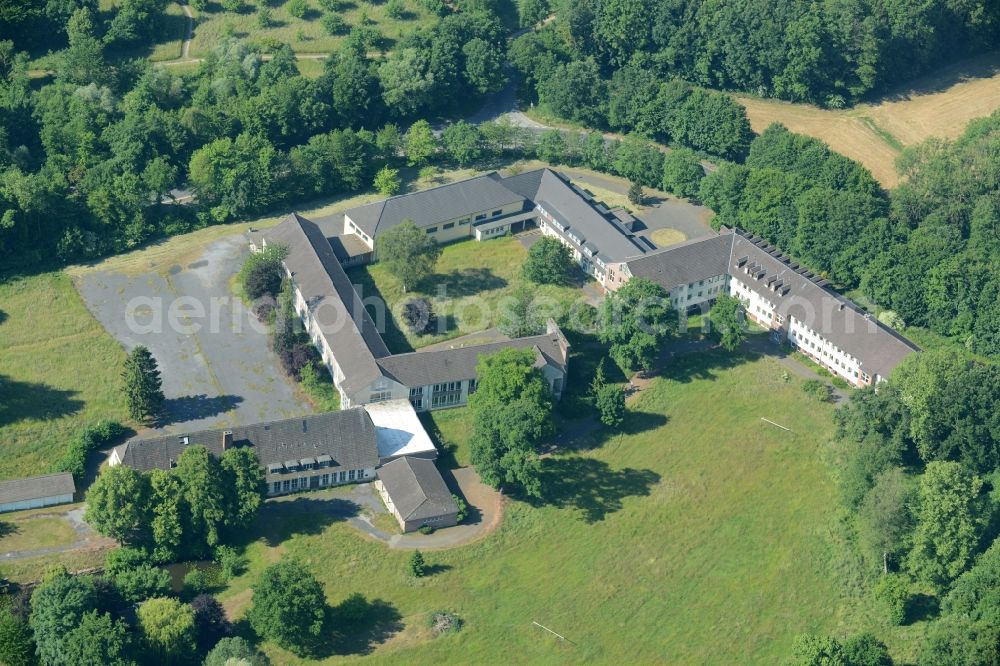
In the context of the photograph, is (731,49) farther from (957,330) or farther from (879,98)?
(957,330)

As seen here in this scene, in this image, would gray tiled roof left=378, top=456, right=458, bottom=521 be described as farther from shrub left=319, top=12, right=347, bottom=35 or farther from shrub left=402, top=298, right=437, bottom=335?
shrub left=319, top=12, right=347, bottom=35

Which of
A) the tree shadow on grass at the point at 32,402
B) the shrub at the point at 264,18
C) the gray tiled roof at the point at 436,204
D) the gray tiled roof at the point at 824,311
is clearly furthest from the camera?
the shrub at the point at 264,18

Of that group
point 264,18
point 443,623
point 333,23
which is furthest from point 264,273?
point 333,23

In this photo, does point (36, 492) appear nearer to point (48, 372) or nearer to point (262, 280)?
point (48, 372)

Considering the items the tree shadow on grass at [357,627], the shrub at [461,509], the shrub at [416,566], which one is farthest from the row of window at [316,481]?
the tree shadow on grass at [357,627]

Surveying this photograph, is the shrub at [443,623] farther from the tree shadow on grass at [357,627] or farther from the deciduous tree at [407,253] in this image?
the deciduous tree at [407,253]

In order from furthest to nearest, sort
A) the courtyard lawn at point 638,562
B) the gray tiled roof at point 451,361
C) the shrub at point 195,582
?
the gray tiled roof at point 451,361, the shrub at point 195,582, the courtyard lawn at point 638,562

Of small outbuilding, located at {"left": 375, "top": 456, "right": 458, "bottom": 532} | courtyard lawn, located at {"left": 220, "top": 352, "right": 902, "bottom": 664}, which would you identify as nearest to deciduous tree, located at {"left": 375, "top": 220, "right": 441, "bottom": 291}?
courtyard lawn, located at {"left": 220, "top": 352, "right": 902, "bottom": 664}
